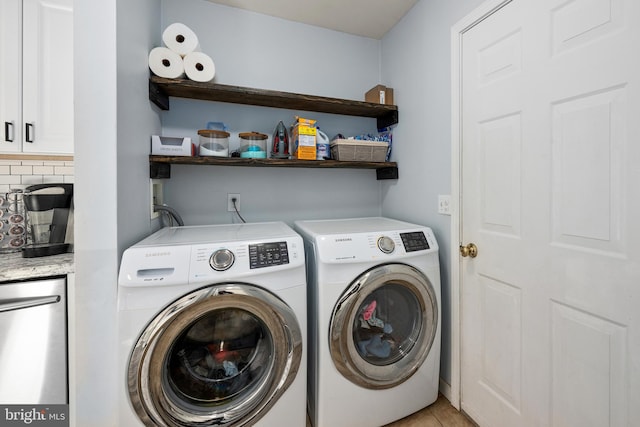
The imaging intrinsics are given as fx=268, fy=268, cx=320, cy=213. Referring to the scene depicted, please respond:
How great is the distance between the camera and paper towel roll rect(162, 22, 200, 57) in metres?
1.51

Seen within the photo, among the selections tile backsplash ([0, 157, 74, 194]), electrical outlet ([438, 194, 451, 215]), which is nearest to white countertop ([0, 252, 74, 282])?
tile backsplash ([0, 157, 74, 194])

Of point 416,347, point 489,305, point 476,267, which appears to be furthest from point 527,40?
point 416,347

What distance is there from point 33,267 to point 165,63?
121cm

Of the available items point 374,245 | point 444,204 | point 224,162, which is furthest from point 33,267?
point 444,204

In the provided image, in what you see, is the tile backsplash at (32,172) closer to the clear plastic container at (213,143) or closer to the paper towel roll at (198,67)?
the clear plastic container at (213,143)

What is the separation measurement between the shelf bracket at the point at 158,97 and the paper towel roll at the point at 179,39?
0.79 ft

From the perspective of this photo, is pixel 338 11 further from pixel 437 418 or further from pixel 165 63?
pixel 437 418

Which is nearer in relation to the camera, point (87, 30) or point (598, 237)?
point (598, 237)

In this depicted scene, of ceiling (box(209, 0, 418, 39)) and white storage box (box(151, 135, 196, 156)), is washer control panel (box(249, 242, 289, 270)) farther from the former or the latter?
ceiling (box(209, 0, 418, 39))

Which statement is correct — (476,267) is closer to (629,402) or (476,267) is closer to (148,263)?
(629,402)

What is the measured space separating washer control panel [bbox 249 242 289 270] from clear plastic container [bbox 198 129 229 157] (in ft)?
2.43

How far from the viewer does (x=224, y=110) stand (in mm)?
1909

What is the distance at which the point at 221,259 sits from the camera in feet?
3.81

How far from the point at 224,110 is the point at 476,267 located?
1.89 metres
